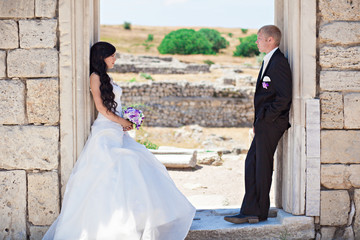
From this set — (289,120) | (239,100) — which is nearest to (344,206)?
(289,120)

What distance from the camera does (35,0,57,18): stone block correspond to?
404cm

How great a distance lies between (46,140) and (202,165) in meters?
5.51

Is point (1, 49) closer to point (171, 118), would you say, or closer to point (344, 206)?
point (344, 206)

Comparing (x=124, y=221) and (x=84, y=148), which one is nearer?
(x=124, y=221)

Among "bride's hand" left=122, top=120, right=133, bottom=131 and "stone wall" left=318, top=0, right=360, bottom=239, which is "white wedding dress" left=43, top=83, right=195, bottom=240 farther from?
"stone wall" left=318, top=0, right=360, bottom=239

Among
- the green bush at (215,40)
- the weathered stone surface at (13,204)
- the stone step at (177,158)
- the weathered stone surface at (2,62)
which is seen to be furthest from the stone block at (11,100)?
the green bush at (215,40)

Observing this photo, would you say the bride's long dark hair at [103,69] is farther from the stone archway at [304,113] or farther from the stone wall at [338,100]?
the stone wall at [338,100]

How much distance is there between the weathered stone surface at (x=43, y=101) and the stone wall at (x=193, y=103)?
39.8ft

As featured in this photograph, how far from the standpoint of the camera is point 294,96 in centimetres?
422

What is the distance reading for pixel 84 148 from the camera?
13.4 ft

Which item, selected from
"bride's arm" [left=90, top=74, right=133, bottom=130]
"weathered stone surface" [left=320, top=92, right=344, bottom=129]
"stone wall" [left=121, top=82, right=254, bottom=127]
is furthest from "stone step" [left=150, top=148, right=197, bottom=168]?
"stone wall" [left=121, top=82, right=254, bottom=127]

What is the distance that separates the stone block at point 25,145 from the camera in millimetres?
4082

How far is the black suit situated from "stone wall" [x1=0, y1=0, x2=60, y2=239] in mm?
2128

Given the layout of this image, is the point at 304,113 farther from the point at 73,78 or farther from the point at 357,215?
the point at 73,78
